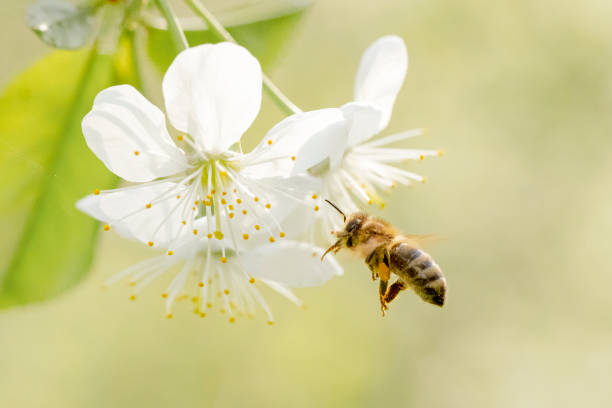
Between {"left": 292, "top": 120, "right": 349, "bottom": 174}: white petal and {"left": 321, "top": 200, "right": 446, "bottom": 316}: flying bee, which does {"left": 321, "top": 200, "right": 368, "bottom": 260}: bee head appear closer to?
{"left": 321, "top": 200, "right": 446, "bottom": 316}: flying bee

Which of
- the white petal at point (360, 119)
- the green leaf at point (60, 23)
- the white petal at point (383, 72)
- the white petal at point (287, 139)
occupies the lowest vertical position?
the white petal at point (287, 139)

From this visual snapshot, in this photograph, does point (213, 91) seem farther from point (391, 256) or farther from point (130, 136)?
point (391, 256)

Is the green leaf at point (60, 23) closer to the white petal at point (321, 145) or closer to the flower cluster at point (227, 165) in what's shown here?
the flower cluster at point (227, 165)

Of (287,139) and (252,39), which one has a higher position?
(252,39)

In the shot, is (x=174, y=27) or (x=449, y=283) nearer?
(x=174, y=27)

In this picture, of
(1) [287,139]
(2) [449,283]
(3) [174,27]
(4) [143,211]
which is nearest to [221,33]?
(3) [174,27]

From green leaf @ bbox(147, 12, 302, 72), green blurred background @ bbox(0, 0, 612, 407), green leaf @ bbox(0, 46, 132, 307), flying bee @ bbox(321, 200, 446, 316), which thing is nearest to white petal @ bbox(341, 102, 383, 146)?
flying bee @ bbox(321, 200, 446, 316)

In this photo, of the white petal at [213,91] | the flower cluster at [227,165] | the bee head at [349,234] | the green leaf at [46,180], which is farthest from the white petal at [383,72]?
the green leaf at [46,180]
